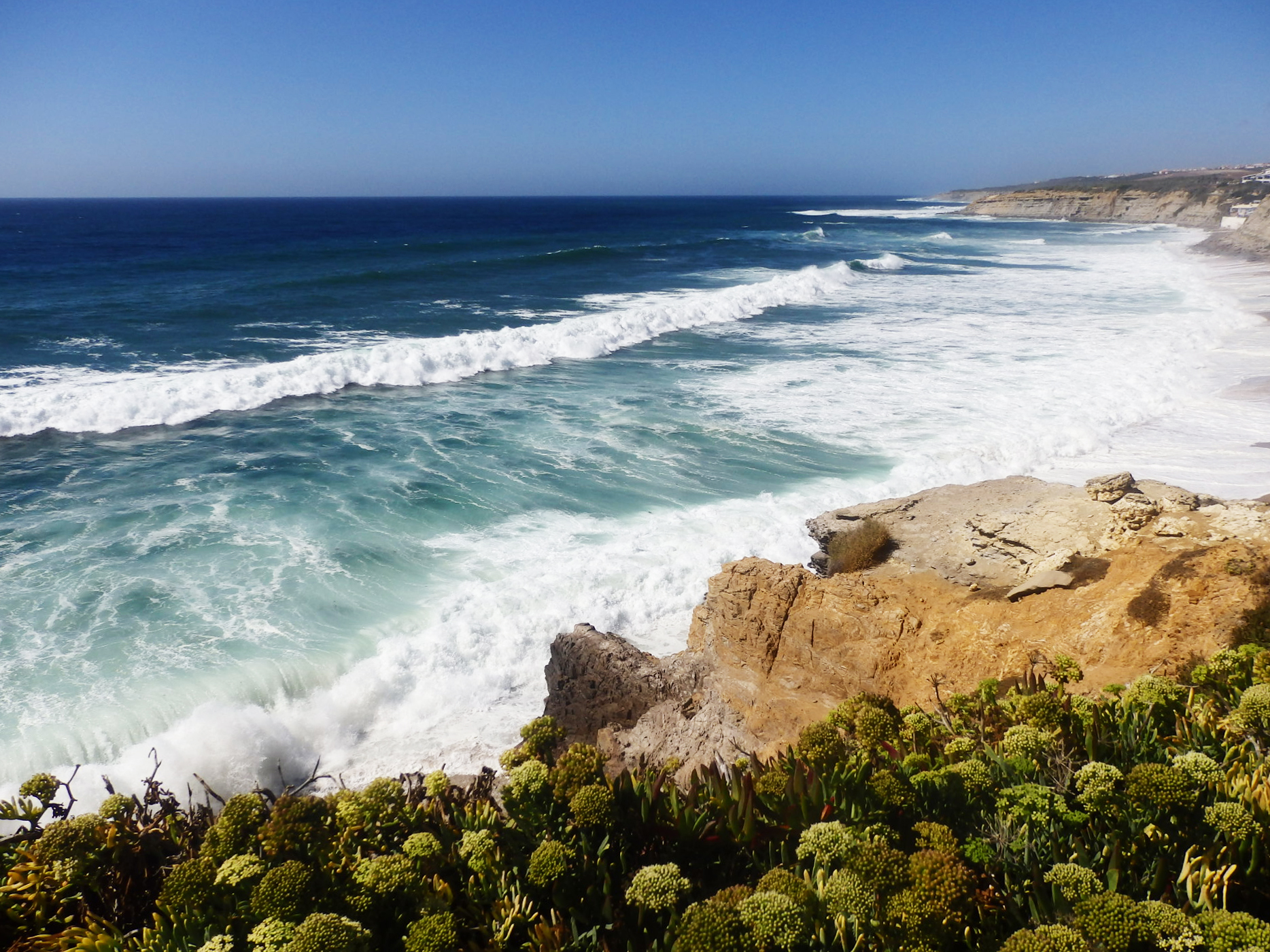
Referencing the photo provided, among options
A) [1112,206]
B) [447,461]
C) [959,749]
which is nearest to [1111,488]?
[959,749]

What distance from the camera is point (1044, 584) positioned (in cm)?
624

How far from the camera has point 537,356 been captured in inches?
835

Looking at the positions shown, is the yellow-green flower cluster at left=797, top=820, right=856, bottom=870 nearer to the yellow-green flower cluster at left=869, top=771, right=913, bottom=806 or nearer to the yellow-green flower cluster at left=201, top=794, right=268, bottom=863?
the yellow-green flower cluster at left=869, top=771, right=913, bottom=806

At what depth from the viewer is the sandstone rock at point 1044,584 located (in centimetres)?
618

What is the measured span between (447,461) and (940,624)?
9318 mm

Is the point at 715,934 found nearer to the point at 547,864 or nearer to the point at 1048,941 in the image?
the point at 547,864

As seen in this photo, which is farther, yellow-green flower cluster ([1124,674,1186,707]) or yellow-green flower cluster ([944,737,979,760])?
yellow-green flower cluster ([1124,674,1186,707])

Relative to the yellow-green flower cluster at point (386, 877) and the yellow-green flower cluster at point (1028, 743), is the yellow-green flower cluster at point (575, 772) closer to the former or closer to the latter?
the yellow-green flower cluster at point (386, 877)

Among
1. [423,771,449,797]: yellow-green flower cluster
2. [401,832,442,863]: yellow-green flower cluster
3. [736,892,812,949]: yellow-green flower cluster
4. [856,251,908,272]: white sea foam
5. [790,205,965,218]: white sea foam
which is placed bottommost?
[423,771,449,797]: yellow-green flower cluster

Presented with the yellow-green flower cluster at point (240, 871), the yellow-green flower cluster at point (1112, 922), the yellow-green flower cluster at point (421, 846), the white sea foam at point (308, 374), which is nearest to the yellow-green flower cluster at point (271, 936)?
the yellow-green flower cluster at point (240, 871)

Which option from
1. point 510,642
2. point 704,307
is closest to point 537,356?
point 704,307

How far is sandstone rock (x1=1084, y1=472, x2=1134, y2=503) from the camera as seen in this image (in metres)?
7.29

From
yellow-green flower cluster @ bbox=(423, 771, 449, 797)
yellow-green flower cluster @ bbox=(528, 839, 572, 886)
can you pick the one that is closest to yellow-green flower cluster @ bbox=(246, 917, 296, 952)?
yellow-green flower cluster @ bbox=(528, 839, 572, 886)

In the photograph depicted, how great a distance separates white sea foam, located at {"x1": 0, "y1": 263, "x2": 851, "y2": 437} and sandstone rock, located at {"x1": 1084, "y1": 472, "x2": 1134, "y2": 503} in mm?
15287
